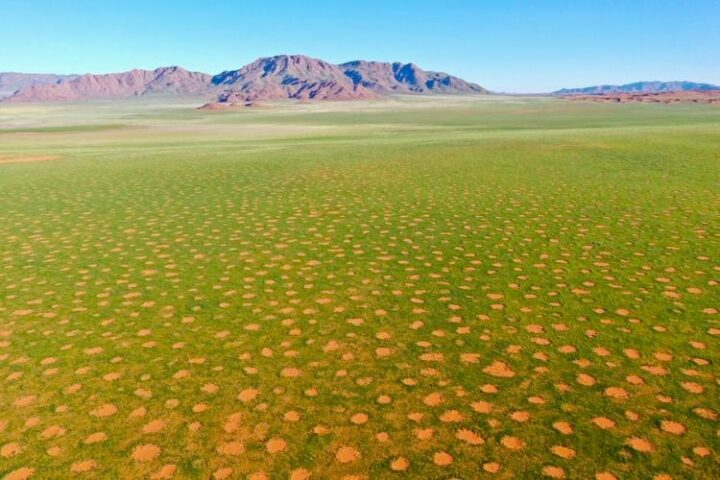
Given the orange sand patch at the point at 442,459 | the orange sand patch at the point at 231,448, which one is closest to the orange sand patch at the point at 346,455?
the orange sand patch at the point at 442,459

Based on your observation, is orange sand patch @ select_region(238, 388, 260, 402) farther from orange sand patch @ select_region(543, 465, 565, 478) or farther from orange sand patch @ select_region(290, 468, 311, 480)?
orange sand patch @ select_region(543, 465, 565, 478)

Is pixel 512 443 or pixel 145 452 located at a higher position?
pixel 512 443

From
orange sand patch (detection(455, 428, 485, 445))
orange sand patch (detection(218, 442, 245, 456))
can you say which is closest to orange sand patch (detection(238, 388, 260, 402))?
orange sand patch (detection(218, 442, 245, 456))

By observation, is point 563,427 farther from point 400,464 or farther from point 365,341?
point 365,341

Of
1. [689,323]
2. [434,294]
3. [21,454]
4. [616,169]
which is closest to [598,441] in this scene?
[689,323]

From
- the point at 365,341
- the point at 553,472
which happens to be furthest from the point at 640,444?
the point at 365,341

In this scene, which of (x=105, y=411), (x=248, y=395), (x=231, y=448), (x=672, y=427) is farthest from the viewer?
(x=248, y=395)

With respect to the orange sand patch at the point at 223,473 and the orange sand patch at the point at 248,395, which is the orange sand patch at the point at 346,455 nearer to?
the orange sand patch at the point at 223,473

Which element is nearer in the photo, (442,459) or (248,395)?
(442,459)

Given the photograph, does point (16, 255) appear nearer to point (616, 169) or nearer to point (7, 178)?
point (7, 178)
